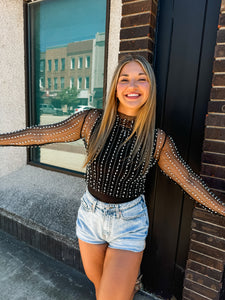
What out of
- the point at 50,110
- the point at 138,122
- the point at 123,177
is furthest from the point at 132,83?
the point at 50,110

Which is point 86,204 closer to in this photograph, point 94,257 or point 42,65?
point 94,257

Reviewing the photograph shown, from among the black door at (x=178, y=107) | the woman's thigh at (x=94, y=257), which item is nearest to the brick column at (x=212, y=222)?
the black door at (x=178, y=107)

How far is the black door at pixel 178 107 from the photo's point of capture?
186cm

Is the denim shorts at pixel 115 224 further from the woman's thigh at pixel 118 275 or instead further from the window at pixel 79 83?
the window at pixel 79 83

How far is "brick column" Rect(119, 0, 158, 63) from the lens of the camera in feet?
6.22

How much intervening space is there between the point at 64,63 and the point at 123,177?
2470 millimetres

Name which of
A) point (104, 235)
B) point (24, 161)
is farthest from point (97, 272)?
point (24, 161)

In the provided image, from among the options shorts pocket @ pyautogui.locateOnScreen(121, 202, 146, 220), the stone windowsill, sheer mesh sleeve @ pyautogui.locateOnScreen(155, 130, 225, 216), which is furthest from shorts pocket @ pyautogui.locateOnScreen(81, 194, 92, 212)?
the stone windowsill

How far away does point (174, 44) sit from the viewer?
6.45 ft

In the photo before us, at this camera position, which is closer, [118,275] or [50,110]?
[118,275]

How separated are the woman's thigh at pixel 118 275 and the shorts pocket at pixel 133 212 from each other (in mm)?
219

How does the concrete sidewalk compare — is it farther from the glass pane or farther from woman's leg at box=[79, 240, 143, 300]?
the glass pane

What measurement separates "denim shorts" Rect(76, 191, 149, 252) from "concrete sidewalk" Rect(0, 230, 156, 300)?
3.58 feet

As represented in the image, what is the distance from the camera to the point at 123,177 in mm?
1604
